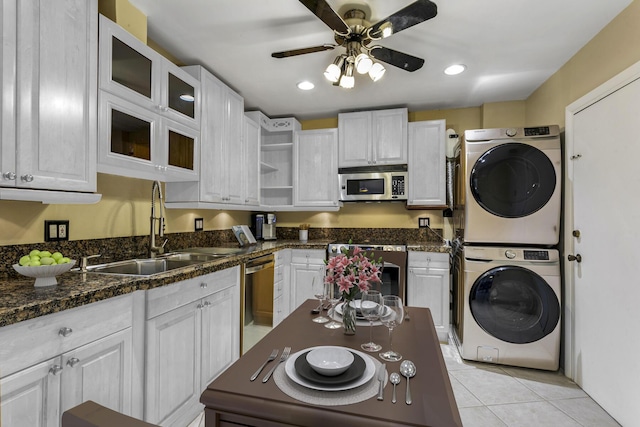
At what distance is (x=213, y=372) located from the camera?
210cm

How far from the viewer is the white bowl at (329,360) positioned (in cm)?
86

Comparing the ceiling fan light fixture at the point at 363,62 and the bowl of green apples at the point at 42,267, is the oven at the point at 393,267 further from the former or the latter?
the bowl of green apples at the point at 42,267

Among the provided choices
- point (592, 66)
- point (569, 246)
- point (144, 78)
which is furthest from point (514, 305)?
point (144, 78)

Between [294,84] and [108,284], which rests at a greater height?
[294,84]

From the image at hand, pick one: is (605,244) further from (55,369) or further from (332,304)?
(55,369)

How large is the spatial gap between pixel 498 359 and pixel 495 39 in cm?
255

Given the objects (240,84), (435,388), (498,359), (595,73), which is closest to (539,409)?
(498,359)

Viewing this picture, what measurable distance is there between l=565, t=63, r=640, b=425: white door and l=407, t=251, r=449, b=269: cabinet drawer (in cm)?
99

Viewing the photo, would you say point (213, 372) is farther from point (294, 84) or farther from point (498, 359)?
point (294, 84)

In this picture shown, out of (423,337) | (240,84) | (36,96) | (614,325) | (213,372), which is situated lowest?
(213,372)

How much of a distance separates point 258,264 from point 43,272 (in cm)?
156

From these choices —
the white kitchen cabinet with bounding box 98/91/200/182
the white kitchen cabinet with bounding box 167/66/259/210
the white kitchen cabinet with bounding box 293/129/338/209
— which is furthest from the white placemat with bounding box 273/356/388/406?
the white kitchen cabinet with bounding box 293/129/338/209

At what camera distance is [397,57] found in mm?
1997

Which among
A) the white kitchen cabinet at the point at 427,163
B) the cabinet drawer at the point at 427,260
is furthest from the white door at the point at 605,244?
the white kitchen cabinet at the point at 427,163
